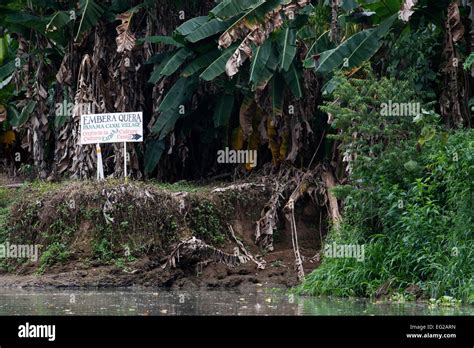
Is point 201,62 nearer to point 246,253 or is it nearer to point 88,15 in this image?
point 88,15

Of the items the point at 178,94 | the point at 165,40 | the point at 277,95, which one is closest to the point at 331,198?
the point at 277,95

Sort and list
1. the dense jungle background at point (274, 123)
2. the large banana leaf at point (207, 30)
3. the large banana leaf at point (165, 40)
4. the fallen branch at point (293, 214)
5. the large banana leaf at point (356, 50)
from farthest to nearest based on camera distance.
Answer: the large banana leaf at point (165, 40) < the large banana leaf at point (207, 30) < the fallen branch at point (293, 214) < the large banana leaf at point (356, 50) < the dense jungle background at point (274, 123)

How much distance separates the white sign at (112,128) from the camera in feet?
59.8

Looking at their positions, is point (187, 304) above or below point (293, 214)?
below

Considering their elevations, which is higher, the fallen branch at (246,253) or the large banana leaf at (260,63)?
the large banana leaf at (260,63)

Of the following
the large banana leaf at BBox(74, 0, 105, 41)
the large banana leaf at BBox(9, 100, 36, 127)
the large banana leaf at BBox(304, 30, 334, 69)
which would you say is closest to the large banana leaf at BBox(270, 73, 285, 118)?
the large banana leaf at BBox(304, 30, 334, 69)

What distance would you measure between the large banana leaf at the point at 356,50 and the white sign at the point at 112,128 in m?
3.77

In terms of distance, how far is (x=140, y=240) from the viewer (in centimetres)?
1719

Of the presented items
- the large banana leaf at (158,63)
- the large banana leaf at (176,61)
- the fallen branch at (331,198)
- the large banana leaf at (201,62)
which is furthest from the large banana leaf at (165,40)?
the fallen branch at (331,198)

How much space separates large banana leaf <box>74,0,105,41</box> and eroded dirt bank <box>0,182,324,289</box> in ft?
11.1

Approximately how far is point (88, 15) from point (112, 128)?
2702mm

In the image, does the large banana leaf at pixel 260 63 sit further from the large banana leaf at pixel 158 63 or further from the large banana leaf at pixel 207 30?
the large banana leaf at pixel 158 63

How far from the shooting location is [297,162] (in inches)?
763

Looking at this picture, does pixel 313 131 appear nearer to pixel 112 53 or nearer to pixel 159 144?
pixel 159 144
